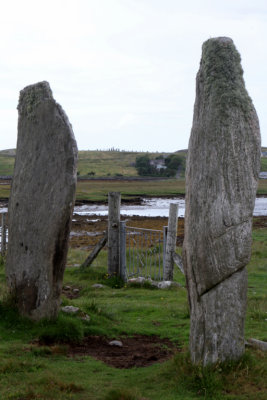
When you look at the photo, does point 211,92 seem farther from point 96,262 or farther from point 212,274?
point 96,262

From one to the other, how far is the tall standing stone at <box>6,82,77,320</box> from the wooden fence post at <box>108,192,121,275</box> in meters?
5.33

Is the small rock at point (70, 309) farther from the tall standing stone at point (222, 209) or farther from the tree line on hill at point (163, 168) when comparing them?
the tree line on hill at point (163, 168)

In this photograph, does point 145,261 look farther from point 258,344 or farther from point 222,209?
point 222,209

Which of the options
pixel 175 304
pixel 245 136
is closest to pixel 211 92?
pixel 245 136

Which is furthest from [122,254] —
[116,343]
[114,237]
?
[116,343]

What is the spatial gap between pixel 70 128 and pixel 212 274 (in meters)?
4.46

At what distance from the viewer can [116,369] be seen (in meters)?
7.96

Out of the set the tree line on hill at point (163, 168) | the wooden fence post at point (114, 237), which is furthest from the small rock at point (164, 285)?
the tree line on hill at point (163, 168)

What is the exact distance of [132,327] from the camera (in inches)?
412

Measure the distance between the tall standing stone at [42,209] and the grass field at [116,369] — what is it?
546 mm

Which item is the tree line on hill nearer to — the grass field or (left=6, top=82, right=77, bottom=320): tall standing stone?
the grass field

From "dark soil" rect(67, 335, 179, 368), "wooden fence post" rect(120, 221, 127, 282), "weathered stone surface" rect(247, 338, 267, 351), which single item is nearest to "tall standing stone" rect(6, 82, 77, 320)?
"dark soil" rect(67, 335, 179, 368)

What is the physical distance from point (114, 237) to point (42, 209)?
6069mm

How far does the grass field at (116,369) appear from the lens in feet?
21.8
